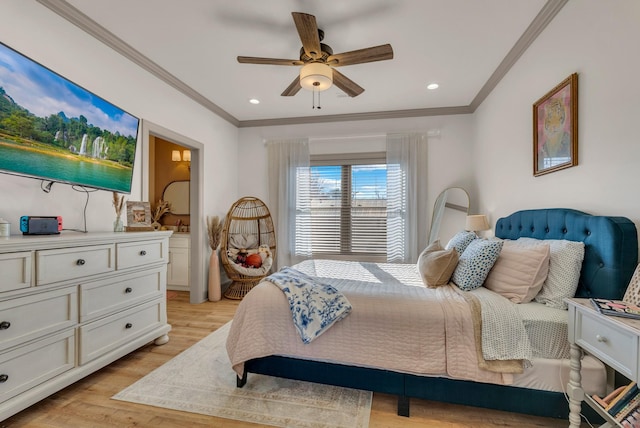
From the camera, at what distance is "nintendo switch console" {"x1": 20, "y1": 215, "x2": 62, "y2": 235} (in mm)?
1769

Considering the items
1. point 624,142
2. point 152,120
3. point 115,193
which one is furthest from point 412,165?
point 115,193

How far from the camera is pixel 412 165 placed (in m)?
4.14

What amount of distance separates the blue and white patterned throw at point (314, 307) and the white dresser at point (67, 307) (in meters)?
1.27

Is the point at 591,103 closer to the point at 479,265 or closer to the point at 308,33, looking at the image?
the point at 479,265

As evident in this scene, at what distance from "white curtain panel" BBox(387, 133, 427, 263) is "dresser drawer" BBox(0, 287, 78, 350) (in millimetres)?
3529

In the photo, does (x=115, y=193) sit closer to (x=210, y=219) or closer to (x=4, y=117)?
(x=4, y=117)

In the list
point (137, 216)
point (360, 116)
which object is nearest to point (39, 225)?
point (137, 216)

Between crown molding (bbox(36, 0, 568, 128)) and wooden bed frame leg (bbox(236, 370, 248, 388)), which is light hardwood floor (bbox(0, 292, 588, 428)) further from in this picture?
crown molding (bbox(36, 0, 568, 128))

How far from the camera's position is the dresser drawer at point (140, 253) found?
7.07ft

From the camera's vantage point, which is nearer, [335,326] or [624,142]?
[624,142]

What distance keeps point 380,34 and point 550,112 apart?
1.47 metres

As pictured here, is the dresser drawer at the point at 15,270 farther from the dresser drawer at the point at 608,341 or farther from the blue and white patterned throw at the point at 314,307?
the dresser drawer at the point at 608,341

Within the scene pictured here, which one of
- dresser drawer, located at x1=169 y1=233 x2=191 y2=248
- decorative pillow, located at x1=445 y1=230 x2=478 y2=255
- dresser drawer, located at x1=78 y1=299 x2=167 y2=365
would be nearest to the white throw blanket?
decorative pillow, located at x1=445 y1=230 x2=478 y2=255

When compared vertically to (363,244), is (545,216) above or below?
above
